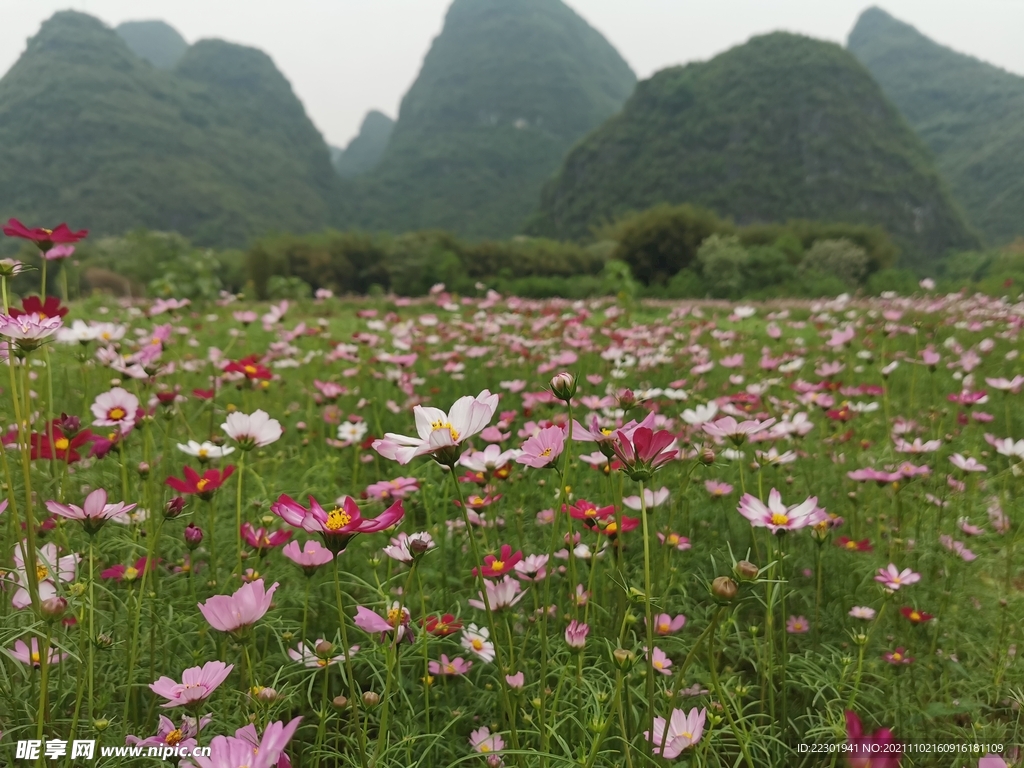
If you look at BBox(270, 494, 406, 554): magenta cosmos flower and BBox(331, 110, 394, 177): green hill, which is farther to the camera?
BBox(331, 110, 394, 177): green hill

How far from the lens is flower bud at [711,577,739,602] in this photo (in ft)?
1.73

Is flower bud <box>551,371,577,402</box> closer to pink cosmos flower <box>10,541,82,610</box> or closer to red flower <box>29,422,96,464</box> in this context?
pink cosmos flower <box>10,541,82,610</box>

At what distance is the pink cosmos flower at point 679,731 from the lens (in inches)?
27.1

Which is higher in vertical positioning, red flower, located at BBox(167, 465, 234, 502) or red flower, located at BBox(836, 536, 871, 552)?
red flower, located at BBox(167, 465, 234, 502)

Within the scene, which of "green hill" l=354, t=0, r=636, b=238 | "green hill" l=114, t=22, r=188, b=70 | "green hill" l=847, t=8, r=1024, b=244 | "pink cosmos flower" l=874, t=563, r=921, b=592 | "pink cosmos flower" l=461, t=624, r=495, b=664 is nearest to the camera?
"pink cosmos flower" l=461, t=624, r=495, b=664

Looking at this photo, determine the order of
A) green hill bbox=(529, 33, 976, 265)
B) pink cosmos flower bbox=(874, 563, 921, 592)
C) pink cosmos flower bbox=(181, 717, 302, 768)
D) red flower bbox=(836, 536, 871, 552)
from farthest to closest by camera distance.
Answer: green hill bbox=(529, 33, 976, 265) → red flower bbox=(836, 536, 871, 552) → pink cosmos flower bbox=(874, 563, 921, 592) → pink cosmos flower bbox=(181, 717, 302, 768)

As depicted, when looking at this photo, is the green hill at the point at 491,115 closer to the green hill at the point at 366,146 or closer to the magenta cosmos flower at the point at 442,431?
the green hill at the point at 366,146

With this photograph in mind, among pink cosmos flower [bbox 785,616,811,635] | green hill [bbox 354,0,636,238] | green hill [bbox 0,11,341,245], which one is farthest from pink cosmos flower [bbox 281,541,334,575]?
green hill [bbox 354,0,636,238]

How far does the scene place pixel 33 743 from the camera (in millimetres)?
660

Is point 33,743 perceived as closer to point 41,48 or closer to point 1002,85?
point 1002,85

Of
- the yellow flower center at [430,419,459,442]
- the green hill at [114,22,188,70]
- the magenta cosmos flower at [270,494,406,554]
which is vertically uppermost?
the green hill at [114,22,188,70]

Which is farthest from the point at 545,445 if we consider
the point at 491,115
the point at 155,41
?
the point at 155,41

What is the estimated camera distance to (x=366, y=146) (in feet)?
362

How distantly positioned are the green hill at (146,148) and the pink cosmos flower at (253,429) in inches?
2096
